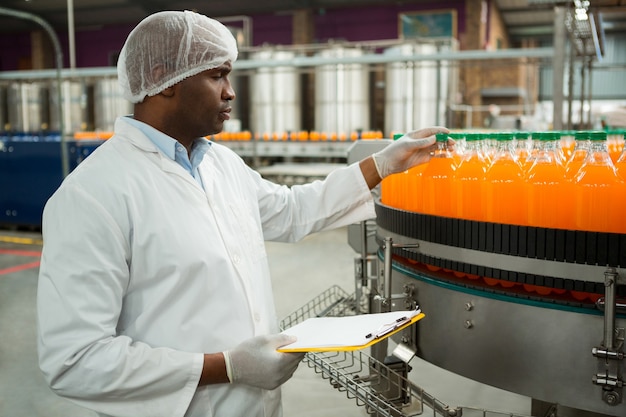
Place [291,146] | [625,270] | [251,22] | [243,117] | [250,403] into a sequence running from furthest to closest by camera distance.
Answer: [251,22] → [243,117] → [291,146] → [250,403] → [625,270]

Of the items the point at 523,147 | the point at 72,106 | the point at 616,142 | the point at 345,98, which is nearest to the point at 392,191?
the point at 523,147

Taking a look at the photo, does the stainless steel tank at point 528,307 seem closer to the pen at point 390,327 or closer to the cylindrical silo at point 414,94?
the pen at point 390,327

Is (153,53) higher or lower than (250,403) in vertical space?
higher

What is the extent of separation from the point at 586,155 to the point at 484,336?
51cm

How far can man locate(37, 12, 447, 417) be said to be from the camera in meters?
1.12

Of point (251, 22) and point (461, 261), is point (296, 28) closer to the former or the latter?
point (251, 22)

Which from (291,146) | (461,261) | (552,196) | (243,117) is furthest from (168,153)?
(243,117)

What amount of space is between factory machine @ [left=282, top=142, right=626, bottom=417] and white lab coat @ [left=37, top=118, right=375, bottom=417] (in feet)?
1.12

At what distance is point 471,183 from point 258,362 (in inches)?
28.5

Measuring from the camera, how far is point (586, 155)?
1.41 meters

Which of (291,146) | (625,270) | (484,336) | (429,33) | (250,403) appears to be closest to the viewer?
(625,270)

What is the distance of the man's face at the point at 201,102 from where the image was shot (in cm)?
130

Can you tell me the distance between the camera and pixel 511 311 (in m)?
1.40

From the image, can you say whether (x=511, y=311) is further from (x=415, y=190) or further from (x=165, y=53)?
(x=165, y=53)
